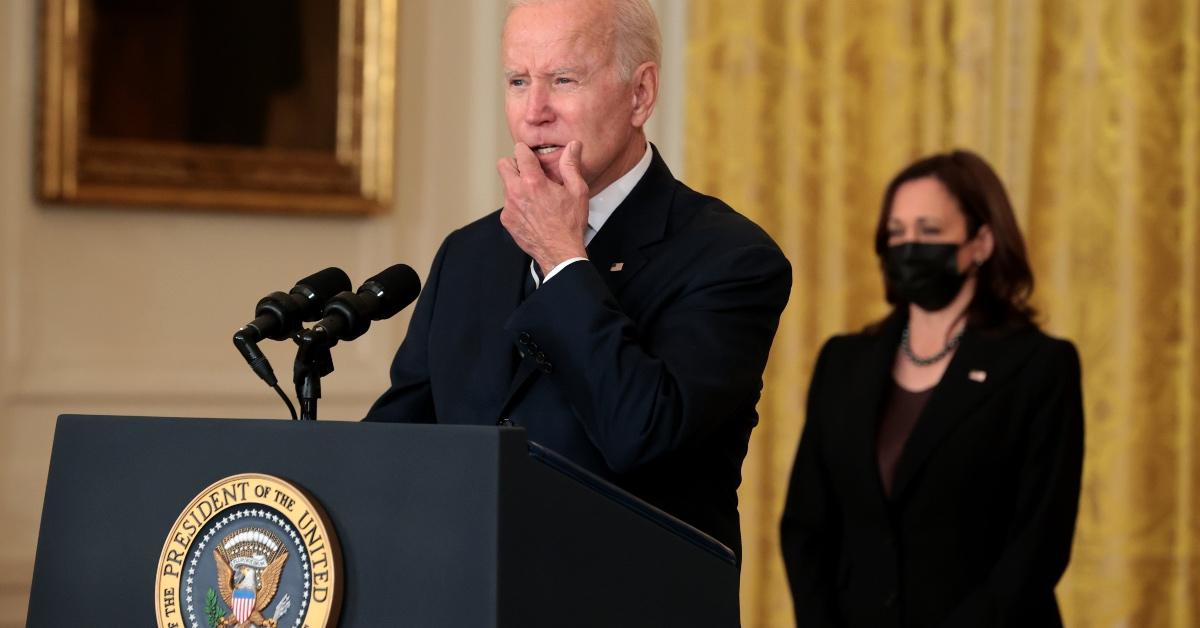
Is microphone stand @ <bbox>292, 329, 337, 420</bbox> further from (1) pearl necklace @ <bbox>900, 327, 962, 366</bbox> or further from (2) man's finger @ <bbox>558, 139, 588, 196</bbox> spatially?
(1) pearl necklace @ <bbox>900, 327, 962, 366</bbox>

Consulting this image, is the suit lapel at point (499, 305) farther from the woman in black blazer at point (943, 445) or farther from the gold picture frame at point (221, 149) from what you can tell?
the gold picture frame at point (221, 149)

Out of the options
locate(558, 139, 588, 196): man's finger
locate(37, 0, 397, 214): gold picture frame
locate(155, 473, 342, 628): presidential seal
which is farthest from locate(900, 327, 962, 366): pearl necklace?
locate(155, 473, 342, 628): presidential seal

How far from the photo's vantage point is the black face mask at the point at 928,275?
4.58 m

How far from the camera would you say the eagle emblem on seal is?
1.66m

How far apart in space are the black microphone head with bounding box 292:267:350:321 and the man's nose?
0.43 m

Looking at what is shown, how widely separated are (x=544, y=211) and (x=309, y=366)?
451mm

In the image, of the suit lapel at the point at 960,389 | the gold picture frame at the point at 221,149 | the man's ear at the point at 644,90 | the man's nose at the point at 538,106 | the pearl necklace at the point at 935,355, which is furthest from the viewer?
the gold picture frame at the point at 221,149

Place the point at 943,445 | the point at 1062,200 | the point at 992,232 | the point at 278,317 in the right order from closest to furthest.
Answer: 1. the point at 278,317
2. the point at 943,445
3. the point at 992,232
4. the point at 1062,200

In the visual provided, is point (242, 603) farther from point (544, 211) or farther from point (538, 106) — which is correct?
point (538, 106)

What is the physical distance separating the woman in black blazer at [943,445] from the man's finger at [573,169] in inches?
87.9

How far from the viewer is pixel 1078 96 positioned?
5918 mm

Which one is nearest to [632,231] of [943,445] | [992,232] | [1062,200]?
[943,445]

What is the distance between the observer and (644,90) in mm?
2527

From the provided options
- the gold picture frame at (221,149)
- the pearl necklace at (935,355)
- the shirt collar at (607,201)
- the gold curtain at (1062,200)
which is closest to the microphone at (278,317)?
the shirt collar at (607,201)
